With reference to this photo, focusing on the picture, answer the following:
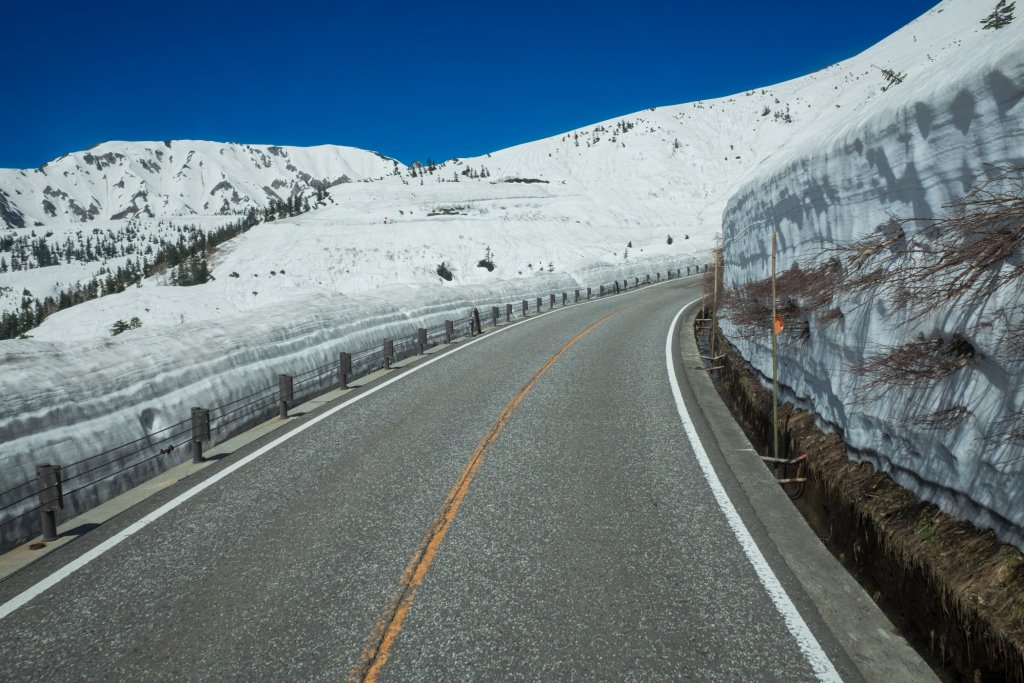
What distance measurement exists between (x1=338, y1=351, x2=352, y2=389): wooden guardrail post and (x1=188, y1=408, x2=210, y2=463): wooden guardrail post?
492 cm

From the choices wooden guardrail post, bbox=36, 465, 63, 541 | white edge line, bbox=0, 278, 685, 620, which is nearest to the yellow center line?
white edge line, bbox=0, 278, 685, 620

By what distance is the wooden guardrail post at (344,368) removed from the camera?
13.9 metres

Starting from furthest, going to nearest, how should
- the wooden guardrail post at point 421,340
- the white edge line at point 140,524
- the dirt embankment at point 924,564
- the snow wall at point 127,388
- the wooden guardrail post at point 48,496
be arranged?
the wooden guardrail post at point 421,340 < the snow wall at point 127,388 < the wooden guardrail post at point 48,496 < the white edge line at point 140,524 < the dirt embankment at point 924,564

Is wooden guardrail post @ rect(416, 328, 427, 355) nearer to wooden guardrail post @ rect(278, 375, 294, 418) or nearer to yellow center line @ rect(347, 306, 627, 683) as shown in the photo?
wooden guardrail post @ rect(278, 375, 294, 418)

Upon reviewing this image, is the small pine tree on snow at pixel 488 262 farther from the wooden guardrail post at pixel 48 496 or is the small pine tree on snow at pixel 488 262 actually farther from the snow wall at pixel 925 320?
the wooden guardrail post at pixel 48 496

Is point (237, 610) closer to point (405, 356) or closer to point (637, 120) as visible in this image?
point (405, 356)

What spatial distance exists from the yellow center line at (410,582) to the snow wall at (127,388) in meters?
4.17

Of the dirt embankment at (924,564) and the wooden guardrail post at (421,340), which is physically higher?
the wooden guardrail post at (421,340)

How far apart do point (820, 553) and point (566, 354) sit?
10891 millimetres

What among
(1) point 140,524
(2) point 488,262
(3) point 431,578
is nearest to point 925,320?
(3) point 431,578

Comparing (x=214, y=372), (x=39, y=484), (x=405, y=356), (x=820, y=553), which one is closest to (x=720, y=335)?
(x=405, y=356)

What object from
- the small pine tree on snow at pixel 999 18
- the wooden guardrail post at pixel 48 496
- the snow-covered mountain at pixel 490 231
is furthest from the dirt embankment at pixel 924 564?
the small pine tree on snow at pixel 999 18

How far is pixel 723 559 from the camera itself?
561cm

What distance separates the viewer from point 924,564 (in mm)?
4434
